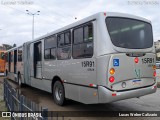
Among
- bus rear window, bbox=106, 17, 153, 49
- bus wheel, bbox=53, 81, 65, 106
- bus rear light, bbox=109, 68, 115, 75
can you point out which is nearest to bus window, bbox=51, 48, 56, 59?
bus wheel, bbox=53, 81, 65, 106

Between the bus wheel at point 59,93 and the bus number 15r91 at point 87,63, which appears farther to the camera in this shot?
the bus wheel at point 59,93

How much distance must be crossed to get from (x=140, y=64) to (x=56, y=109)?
3.37m

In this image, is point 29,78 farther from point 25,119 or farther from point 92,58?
point 25,119

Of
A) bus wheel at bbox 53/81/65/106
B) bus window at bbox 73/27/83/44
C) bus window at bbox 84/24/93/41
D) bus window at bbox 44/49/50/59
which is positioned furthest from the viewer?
bus window at bbox 44/49/50/59

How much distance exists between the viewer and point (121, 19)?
22.9ft

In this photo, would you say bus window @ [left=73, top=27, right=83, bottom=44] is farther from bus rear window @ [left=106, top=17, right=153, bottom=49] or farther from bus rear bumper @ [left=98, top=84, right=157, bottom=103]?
bus rear bumper @ [left=98, top=84, right=157, bottom=103]

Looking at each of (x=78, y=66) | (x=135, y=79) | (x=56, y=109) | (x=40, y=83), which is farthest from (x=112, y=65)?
(x=40, y=83)

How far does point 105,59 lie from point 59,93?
3337 millimetres

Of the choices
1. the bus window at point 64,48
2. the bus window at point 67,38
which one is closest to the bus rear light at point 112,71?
the bus window at point 64,48

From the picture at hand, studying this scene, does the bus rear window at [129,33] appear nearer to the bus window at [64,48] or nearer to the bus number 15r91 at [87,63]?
the bus number 15r91 at [87,63]

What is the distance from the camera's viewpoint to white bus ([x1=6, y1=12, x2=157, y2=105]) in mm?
6297

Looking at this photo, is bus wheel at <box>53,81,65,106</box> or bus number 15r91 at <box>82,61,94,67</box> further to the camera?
bus wheel at <box>53,81,65,106</box>

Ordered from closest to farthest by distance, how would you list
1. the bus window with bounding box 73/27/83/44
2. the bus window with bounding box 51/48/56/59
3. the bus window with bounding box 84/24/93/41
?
the bus window with bounding box 84/24/93/41, the bus window with bounding box 73/27/83/44, the bus window with bounding box 51/48/56/59

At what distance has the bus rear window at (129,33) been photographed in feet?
21.7
